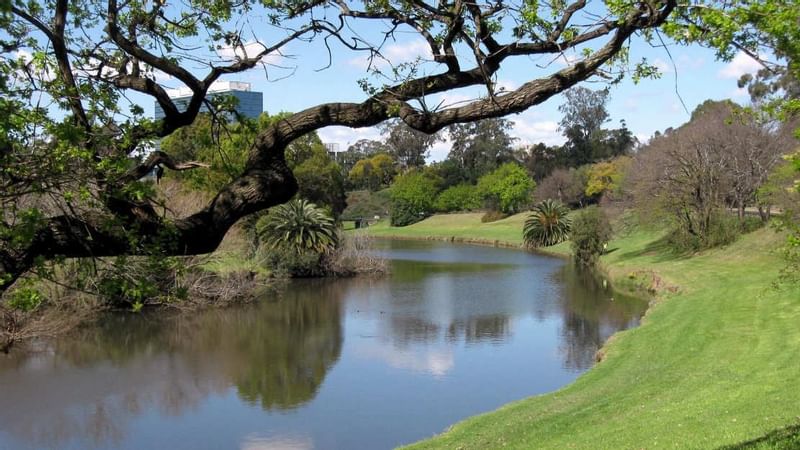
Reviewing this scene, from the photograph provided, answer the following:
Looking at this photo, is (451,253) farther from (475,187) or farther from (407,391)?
(407,391)

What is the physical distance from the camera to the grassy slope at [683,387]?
9.69 meters

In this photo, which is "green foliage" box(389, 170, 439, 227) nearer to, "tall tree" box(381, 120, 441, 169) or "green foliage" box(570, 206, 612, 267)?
"tall tree" box(381, 120, 441, 169)

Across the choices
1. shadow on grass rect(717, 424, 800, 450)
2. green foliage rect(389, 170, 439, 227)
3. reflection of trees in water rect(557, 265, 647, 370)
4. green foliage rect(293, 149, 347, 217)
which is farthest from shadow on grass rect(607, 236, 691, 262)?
green foliage rect(389, 170, 439, 227)

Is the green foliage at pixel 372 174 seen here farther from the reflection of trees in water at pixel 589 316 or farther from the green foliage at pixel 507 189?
the reflection of trees in water at pixel 589 316

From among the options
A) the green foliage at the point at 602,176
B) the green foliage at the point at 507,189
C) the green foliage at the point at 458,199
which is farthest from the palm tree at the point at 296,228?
the green foliage at the point at 458,199

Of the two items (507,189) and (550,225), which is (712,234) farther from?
(507,189)

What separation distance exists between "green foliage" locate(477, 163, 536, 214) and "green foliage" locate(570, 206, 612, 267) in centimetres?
3252

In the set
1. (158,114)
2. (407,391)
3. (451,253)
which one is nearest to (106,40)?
(158,114)

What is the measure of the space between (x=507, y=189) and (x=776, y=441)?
69.9 meters

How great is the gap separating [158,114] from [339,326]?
18.3m

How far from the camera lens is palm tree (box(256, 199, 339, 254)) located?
123 feet

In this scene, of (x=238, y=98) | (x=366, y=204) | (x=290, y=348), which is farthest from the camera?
(x=366, y=204)

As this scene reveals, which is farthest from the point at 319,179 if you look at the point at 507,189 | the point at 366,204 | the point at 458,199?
the point at 366,204

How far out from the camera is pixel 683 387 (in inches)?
523
